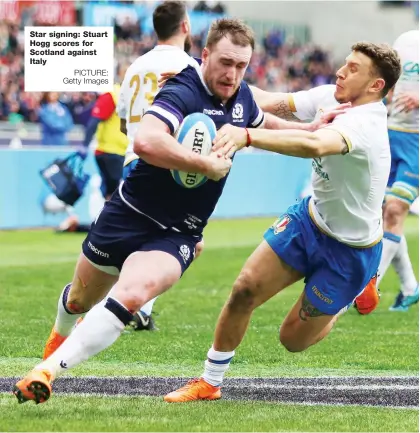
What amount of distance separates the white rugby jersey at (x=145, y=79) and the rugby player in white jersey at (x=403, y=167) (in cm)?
312

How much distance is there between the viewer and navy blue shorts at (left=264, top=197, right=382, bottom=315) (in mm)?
6777

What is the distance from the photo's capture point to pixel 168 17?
28.7 ft

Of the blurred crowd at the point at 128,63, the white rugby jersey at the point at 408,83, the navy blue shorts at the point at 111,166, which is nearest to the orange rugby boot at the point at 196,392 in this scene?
the white rugby jersey at the point at 408,83

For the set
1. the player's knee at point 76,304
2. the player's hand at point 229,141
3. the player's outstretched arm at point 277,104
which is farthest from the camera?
the player's outstretched arm at point 277,104

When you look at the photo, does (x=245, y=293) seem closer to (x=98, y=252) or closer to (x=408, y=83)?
(x=98, y=252)

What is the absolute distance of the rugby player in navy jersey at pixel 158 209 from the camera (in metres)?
5.83

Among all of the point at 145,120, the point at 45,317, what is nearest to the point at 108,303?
the point at 145,120

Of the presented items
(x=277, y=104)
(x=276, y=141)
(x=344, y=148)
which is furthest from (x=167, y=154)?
(x=277, y=104)

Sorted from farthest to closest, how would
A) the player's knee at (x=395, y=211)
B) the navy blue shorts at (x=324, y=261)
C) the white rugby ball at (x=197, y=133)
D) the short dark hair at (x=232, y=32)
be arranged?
the player's knee at (x=395, y=211)
the navy blue shorts at (x=324, y=261)
the short dark hair at (x=232, y=32)
the white rugby ball at (x=197, y=133)

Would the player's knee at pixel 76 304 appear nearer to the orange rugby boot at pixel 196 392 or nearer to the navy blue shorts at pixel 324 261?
the orange rugby boot at pixel 196 392

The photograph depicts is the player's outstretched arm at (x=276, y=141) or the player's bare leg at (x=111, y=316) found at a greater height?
the player's outstretched arm at (x=276, y=141)

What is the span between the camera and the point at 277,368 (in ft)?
26.2

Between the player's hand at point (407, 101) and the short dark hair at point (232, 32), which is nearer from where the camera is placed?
the short dark hair at point (232, 32)

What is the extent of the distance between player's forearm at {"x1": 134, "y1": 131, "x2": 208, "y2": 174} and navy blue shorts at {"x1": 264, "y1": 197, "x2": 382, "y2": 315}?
1238 millimetres
